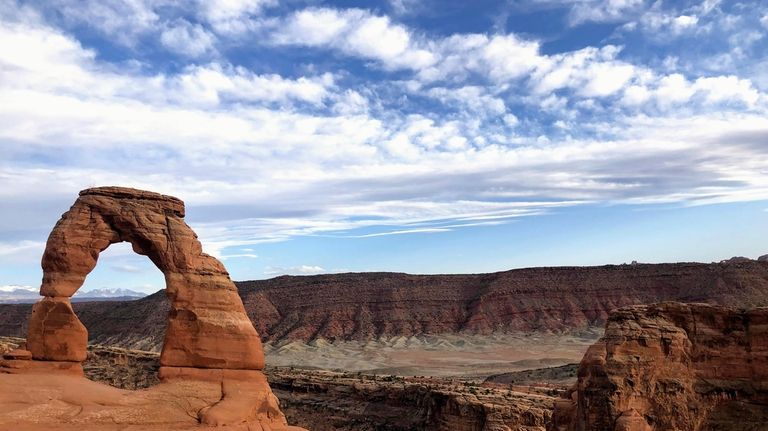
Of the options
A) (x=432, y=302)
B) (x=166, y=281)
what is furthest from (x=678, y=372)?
(x=432, y=302)

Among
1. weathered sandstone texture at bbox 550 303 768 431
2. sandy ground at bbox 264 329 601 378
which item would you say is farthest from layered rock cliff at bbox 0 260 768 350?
weathered sandstone texture at bbox 550 303 768 431

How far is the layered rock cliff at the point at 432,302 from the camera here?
105m

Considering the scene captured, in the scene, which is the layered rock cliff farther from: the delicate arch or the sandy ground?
the delicate arch

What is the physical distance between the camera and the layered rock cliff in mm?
105438

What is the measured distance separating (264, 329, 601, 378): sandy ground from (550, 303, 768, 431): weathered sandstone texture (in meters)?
53.5

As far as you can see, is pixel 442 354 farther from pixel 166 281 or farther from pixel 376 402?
pixel 166 281

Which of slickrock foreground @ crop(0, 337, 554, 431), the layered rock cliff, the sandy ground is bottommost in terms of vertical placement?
the sandy ground

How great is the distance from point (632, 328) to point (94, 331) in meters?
104

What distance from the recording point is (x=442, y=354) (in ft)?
318

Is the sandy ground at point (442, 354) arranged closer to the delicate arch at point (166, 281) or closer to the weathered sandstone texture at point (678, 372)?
the weathered sandstone texture at point (678, 372)

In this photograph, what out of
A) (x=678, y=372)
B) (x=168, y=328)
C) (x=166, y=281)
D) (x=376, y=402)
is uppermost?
(x=166, y=281)

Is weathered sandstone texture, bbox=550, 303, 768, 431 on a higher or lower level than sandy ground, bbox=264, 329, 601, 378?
higher

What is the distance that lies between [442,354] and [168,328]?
263ft

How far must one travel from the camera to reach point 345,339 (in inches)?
4210
